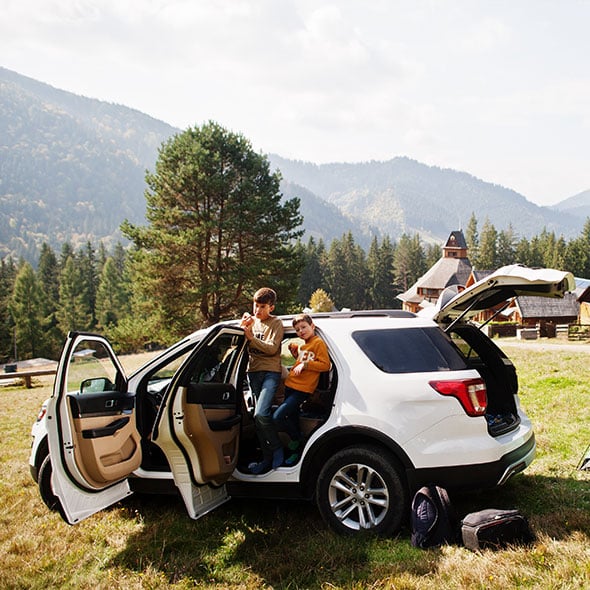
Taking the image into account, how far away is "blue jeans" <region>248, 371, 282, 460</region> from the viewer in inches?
198

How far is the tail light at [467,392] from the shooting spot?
4324mm

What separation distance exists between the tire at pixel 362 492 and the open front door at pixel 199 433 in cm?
94

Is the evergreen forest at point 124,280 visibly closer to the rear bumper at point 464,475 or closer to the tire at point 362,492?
the tire at point 362,492

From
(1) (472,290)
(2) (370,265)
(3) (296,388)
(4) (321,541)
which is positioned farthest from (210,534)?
(2) (370,265)

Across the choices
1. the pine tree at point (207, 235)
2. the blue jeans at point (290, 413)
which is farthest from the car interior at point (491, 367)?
the pine tree at point (207, 235)

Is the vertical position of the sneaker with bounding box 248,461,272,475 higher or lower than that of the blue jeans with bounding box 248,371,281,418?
lower

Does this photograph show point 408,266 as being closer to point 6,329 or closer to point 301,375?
point 6,329

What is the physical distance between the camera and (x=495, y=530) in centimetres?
410

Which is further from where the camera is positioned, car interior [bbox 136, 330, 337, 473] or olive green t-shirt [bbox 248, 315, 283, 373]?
olive green t-shirt [bbox 248, 315, 283, 373]

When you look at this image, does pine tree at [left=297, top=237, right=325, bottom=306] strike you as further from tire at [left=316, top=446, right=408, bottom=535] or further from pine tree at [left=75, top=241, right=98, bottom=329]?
tire at [left=316, top=446, right=408, bottom=535]

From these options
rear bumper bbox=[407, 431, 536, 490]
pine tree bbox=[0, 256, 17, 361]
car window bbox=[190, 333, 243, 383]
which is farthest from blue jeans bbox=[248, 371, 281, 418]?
pine tree bbox=[0, 256, 17, 361]

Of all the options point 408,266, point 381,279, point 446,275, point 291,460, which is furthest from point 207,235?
point 408,266

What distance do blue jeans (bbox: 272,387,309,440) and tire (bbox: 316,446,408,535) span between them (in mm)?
624

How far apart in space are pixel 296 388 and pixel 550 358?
14.2 meters
